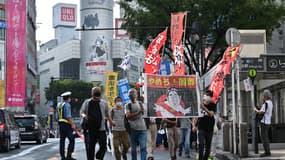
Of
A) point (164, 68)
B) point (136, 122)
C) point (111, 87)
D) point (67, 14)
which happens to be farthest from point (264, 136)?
point (67, 14)

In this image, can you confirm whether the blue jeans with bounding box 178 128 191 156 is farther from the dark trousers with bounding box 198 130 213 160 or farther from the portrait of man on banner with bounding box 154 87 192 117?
the dark trousers with bounding box 198 130 213 160

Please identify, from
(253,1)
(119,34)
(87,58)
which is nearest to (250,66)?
(253,1)

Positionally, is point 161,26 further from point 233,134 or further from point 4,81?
point 4,81

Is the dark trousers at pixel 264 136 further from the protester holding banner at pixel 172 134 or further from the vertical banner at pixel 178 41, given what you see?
the vertical banner at pixel 178 41

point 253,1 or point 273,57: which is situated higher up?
Answer: point 253,1

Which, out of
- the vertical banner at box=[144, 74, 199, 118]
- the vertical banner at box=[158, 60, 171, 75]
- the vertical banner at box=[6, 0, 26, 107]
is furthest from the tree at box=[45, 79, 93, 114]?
the vertical banner at box=[144, 74, 199, 118]

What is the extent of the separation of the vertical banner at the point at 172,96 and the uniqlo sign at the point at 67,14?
16883 centimetres

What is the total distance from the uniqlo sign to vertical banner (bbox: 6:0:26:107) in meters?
109

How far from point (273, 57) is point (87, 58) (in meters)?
125

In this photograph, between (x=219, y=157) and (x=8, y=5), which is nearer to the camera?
(x=219, y=157)

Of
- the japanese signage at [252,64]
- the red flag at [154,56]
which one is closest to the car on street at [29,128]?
the red flag at [154,56]

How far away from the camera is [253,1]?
27281 mm

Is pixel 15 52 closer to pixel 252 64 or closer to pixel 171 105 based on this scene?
pixel 252 64

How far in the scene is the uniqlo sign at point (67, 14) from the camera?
181 meters
